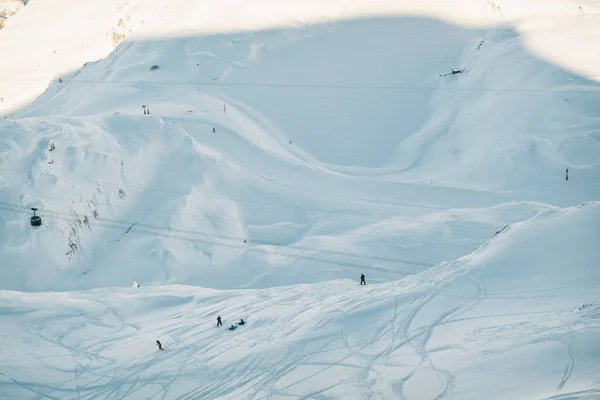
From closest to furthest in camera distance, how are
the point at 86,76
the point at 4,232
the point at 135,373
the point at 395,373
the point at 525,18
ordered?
the point at 395,373 < the point at 135,373 < the point at 4,232 < the point at 525,18 < the point at 86,76

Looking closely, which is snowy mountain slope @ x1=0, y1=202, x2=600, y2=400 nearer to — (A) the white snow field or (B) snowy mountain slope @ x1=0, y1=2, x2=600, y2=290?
(A) the white snow field

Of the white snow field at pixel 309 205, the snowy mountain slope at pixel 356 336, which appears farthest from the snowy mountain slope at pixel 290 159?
the snowy mountain slope at pixel 356 336

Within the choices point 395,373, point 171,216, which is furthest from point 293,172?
point 395,373

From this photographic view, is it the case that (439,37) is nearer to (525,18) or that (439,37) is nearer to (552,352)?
(525,18)

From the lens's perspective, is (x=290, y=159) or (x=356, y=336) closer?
(x=356, y=336)

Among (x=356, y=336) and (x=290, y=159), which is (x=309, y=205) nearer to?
(x=290, y=159)

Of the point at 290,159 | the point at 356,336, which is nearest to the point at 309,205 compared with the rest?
the point at 290,159

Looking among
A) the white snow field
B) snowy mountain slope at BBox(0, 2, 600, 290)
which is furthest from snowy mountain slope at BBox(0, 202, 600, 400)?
snowy mountain slope at BBox(0, 2, 600, 290)

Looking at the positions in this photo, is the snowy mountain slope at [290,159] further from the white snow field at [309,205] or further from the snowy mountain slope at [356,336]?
the snowy mountain slope at [356,336]
